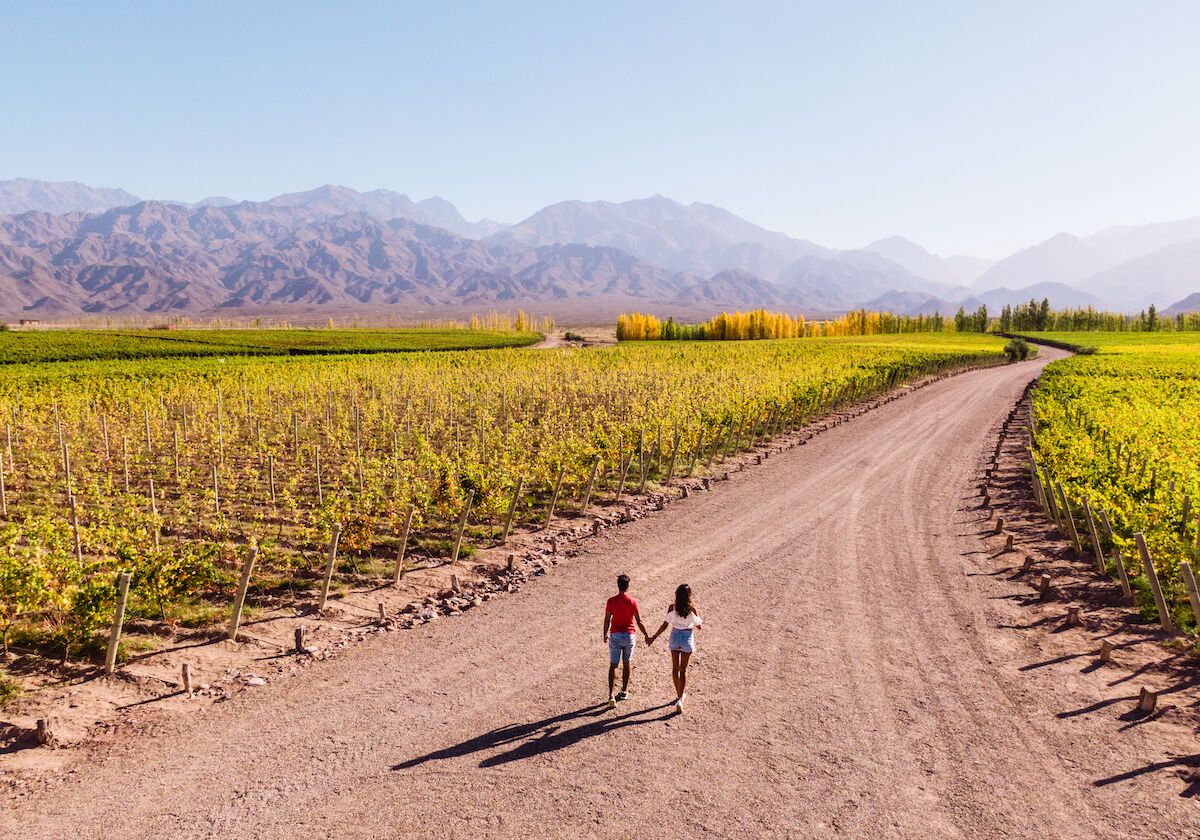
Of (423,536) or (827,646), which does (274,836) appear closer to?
(827,646)

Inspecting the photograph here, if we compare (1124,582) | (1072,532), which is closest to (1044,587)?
(1124,582)

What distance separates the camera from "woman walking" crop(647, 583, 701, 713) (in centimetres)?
980

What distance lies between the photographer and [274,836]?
7.59 m

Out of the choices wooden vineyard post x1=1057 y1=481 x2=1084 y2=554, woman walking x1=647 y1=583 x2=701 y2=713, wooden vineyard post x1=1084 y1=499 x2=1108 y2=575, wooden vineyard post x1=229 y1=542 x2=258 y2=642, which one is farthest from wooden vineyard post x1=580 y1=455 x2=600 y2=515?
wooden vineyard post x1=1084 y1=499 x2=1108 y2=575

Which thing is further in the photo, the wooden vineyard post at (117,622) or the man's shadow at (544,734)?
the wooden vineyard post at (117,622)

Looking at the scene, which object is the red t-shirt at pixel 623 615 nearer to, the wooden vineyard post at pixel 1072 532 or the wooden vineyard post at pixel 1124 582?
the wooden vineyard post at pixel 1124 582

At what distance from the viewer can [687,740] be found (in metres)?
9.37

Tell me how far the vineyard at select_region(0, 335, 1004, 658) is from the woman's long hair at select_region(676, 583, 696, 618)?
704 cm

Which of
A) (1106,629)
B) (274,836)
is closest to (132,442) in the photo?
(274,836)

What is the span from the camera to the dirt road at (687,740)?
7.88m

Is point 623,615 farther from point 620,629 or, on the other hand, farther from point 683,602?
point 683,602

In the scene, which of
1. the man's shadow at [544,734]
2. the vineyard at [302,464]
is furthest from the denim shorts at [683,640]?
the vineyard at [302,464]

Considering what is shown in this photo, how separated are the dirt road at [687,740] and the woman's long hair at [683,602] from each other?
59.4 inches

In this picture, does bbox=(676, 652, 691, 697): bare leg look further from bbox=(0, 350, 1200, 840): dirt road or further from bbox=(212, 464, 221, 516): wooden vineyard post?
bbox=(212, 464, 221, 516): wooden vineyard post
